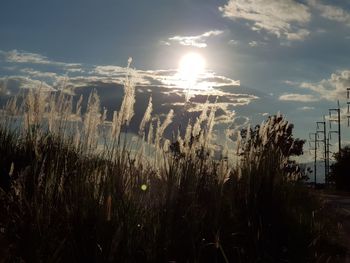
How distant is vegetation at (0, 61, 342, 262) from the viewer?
13.5ft

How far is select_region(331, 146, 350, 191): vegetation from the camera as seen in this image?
43.3 m

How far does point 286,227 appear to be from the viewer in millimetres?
6496

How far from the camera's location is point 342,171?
144ft

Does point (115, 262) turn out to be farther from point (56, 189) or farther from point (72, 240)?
point (56, 189)

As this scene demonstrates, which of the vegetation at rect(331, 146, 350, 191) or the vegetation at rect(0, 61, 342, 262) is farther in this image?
the vegetation at rect(331, 146, 350, 191)

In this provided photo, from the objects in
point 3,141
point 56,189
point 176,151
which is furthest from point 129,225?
point 3,141

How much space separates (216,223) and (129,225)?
57.1 inches

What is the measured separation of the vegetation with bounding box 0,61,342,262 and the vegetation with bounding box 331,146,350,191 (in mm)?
36735

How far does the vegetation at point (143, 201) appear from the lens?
13.5ft

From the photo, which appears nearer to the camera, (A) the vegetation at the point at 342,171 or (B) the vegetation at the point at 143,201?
(B) the vegetation at the point at 143,201

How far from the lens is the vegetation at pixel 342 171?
43312mm

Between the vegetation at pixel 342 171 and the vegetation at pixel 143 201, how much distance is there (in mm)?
36735

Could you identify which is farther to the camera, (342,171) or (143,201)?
(342,171)

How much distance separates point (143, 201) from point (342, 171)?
4161 centimetres
